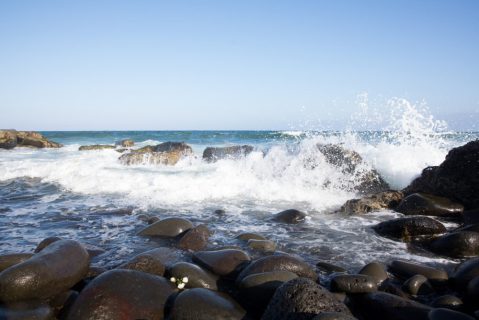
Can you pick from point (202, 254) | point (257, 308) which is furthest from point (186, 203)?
point (257, 308)

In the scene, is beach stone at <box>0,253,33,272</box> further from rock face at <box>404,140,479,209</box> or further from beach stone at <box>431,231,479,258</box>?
rock face at <box>404,140,479,209</box>

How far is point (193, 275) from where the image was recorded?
3.70m

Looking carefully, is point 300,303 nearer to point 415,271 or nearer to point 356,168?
point 415,271

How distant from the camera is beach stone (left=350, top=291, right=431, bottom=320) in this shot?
9.93 feet

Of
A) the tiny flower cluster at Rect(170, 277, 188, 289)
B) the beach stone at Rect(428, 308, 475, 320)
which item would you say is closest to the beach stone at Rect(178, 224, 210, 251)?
the tiny flower cluster at Rect(170, 277, 188, 289)

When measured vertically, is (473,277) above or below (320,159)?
below

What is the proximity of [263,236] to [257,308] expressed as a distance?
2227mm

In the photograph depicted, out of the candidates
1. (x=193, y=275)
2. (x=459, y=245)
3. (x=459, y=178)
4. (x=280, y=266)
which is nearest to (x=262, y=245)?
(x=280, y=266)

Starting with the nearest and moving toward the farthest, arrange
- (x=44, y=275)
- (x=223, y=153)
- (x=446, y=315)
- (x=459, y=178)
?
(x=446, y=315), (x=44, y=275), (x=459, y=178), (x=223, y=153)

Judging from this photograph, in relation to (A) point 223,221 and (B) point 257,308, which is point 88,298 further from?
(A) point 223,221

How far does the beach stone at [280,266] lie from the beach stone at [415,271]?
1008 millimetres

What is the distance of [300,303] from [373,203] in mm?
5319

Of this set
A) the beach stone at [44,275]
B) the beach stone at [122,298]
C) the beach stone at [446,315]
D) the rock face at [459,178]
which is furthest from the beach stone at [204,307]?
the rock face at [459,178]

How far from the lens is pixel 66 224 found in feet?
20.4
